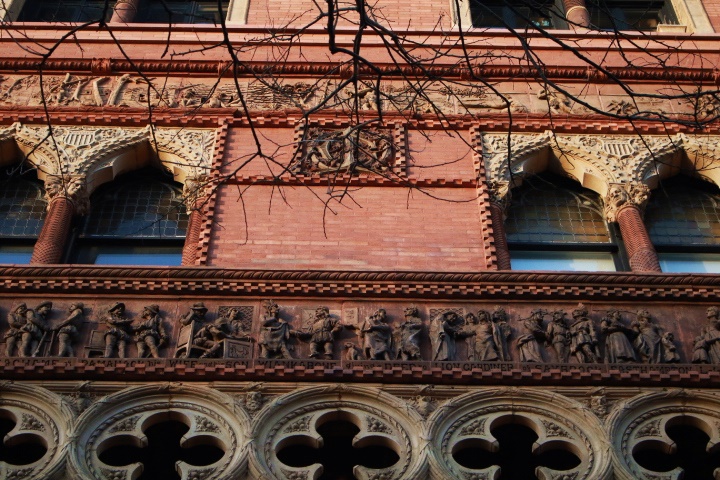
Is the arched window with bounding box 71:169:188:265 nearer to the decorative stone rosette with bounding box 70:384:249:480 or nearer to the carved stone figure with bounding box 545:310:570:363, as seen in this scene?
the decorative stone rosette with bounding box 70:384:249:480

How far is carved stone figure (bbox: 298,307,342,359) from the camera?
10.6 metres

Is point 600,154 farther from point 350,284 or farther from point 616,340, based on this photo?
point 350,284

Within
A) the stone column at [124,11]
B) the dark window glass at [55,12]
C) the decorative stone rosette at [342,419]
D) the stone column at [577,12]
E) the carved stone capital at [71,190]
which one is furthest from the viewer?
the dark window glass at [55,12]

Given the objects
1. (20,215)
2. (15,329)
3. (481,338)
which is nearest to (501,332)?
(481,338)

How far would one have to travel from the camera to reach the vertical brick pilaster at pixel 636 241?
12438mm

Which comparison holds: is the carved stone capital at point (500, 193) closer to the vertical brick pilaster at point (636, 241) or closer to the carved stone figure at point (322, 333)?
the vertical brick pilaster at point (636, 241)

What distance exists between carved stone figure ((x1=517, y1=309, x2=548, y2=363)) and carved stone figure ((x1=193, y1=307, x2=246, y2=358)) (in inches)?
108

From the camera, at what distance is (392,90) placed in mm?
15000

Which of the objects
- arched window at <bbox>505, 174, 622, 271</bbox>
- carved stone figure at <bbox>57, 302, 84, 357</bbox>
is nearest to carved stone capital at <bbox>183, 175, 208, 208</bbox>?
carved stone figure at <bbox>57, 302, 84, 357</bbox>

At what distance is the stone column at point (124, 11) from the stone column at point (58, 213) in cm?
446

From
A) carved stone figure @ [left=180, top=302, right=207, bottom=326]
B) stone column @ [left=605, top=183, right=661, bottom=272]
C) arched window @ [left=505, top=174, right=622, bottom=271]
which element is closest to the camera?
carved stone figure @ [left=180, top=302, right=207, bottom=326]

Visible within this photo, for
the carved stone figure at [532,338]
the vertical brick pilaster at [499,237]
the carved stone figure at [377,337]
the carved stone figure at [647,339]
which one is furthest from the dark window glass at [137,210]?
the carved stone figure at [647,339]

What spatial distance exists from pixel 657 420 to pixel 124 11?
35.7ft

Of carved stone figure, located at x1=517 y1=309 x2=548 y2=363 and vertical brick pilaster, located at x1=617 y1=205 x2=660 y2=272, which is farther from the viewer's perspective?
vertical brick pilaster, located at x1=617 y1=205 x2=660 y2=272
